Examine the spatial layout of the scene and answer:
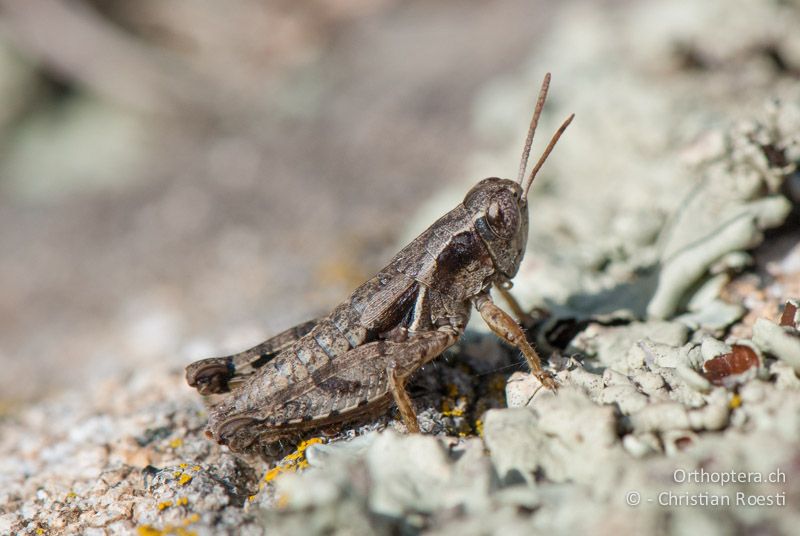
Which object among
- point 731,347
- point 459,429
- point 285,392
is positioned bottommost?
point 731,347

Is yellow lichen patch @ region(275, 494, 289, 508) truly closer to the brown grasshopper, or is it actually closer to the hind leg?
the brown grasshopper

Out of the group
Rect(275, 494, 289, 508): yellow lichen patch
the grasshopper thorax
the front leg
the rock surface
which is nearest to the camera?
the rock surface

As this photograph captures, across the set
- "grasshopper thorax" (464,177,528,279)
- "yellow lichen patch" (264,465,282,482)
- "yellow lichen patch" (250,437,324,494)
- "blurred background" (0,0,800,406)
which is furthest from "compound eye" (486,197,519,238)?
"yellow lichen patch" (264,465,282,482)

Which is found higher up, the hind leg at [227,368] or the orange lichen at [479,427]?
the hind leg at [227,368]

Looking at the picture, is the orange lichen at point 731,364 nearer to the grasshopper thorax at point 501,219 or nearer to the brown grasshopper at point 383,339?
the brown grasshopper at point 383,339

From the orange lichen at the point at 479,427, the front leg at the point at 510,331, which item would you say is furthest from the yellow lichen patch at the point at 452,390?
the front leg at the point at 510,331

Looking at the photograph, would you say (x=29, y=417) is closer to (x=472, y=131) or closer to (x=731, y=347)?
(x=731, y=347)

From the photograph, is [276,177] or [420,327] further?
[276,177]

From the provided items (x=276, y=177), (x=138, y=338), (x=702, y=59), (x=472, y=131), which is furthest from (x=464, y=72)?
(x=138, y=338)
